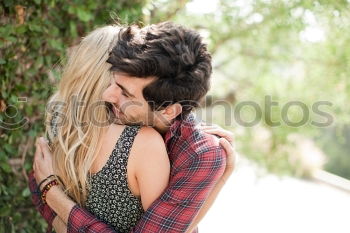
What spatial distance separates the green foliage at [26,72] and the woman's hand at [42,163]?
0.44 m

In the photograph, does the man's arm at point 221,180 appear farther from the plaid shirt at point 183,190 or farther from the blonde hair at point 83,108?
the blonde hair at point 83,108

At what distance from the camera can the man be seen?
1.88 meters

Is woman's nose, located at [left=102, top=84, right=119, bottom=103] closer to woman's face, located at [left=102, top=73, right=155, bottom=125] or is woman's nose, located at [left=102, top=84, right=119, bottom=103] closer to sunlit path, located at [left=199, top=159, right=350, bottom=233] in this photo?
woman's face, located at [left=102, top=73, right=155, bottom=125]

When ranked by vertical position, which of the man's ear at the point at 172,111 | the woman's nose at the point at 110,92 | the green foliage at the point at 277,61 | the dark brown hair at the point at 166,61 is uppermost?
the dark brown hair at the point at 166,61

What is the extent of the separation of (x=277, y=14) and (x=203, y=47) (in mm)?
3132

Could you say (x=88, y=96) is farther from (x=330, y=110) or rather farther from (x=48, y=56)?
(x=330, y=110)

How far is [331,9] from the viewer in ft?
13.8

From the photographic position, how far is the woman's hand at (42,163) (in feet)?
7.15

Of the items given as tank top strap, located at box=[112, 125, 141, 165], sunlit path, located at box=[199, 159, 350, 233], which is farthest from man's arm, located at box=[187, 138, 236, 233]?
sunlit path, located at box=[199, 159, 350, 233]

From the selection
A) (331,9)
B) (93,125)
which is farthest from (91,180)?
(331,9)

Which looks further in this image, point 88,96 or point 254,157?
point 254,157

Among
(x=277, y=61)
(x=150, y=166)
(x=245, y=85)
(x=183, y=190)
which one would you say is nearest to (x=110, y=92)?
(x=150, y=166)

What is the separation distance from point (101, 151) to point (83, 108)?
0.59ft

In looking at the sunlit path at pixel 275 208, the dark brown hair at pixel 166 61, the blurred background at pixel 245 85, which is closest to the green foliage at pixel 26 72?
the blurred background at pixel 245 85
